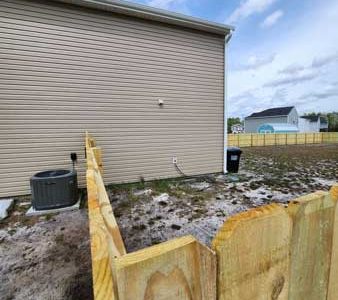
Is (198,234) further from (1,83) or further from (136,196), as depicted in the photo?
(1,83)

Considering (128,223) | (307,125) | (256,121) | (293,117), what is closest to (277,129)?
(293,117)

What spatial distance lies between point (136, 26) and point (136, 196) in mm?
3850

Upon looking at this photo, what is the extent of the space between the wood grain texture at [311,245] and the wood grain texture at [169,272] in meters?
0.31

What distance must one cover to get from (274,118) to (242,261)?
124 feet

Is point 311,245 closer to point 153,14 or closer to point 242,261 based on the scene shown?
point 242,261

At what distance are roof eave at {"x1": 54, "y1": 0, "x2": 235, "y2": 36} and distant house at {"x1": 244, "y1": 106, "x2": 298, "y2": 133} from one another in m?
31.5

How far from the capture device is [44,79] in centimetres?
442

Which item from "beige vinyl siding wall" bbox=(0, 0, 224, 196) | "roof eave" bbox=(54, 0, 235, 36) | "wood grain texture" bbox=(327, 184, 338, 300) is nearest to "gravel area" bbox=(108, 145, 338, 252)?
"beige vinyl siding wall" bbox=(0, 0, 224, 196)

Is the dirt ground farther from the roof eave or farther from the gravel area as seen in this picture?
the roof eave

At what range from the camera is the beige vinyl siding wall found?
427cm

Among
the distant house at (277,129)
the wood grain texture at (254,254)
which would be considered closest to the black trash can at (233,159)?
the wood grain texture at (254,254)

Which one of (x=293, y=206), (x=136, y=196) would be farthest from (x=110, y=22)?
(x=293, y=206)

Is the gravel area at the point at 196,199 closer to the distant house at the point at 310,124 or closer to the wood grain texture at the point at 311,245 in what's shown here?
the wood grain texture at the point at 311,245

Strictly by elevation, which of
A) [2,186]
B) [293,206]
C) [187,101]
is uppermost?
[187,101]
